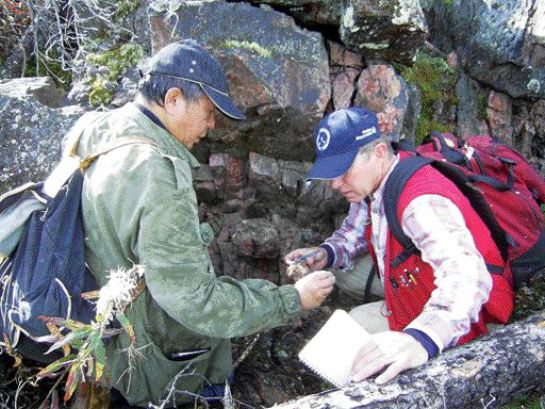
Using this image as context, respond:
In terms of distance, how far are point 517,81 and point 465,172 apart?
321 centimetres

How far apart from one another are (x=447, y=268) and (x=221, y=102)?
1851 mm

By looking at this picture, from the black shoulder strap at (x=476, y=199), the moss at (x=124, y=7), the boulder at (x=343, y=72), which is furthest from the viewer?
the moss at (x=124, y=7)

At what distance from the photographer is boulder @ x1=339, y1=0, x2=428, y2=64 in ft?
17.2

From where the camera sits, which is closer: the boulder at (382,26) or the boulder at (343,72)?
the boulder at (382,26)

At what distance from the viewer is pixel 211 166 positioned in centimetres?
559

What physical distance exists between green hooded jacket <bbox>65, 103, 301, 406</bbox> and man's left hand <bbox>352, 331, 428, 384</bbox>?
811 mm

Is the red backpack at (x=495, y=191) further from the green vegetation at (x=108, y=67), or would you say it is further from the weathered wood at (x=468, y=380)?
the green vegetation at (x=108, y=67)

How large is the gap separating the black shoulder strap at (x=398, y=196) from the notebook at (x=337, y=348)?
2.12ft

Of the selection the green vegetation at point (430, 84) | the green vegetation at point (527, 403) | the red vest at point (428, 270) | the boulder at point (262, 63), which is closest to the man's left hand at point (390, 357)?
the red vest at point (428, 270)

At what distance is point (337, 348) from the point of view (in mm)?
3559

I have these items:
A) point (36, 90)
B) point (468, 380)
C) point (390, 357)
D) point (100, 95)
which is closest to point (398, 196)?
point (390, 357)

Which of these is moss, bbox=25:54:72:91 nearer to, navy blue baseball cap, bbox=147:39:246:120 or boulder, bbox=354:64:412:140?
navy blue baseball cap, bbox=147:39:246:120

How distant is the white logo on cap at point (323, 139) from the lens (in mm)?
3883

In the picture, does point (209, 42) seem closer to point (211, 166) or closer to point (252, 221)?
point (211, 166)
